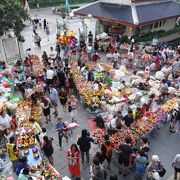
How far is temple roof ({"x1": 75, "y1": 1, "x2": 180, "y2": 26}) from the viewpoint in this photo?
2286 centimetres

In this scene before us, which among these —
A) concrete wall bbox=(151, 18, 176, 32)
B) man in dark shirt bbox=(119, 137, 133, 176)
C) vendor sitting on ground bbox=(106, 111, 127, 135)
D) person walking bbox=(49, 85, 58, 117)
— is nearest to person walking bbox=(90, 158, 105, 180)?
man in dark shirt bbox=(119, 137, 133, 176)

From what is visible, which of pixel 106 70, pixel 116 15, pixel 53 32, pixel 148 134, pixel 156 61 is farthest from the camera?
pixel 53 32

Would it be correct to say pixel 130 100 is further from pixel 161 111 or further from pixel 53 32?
pixel 53 32

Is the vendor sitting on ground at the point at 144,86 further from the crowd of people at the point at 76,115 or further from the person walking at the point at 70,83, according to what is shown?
the person walking at the point at 70,83

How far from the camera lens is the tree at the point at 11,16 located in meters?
16.7

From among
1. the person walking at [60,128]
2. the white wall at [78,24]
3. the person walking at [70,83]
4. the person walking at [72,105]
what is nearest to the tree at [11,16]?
the person walking at [70,83]

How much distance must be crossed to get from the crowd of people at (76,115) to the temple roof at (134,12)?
2828 millimetres

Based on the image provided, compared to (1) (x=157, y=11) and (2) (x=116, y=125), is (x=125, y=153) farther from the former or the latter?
(1) (x=157, y=11)

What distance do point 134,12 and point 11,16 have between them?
1120cm

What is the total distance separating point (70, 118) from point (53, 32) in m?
19.0

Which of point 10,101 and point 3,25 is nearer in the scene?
point 10,101

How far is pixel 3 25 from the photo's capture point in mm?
16938

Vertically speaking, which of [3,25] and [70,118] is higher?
[3,25]

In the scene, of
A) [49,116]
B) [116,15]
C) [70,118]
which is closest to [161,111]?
[70,118]
